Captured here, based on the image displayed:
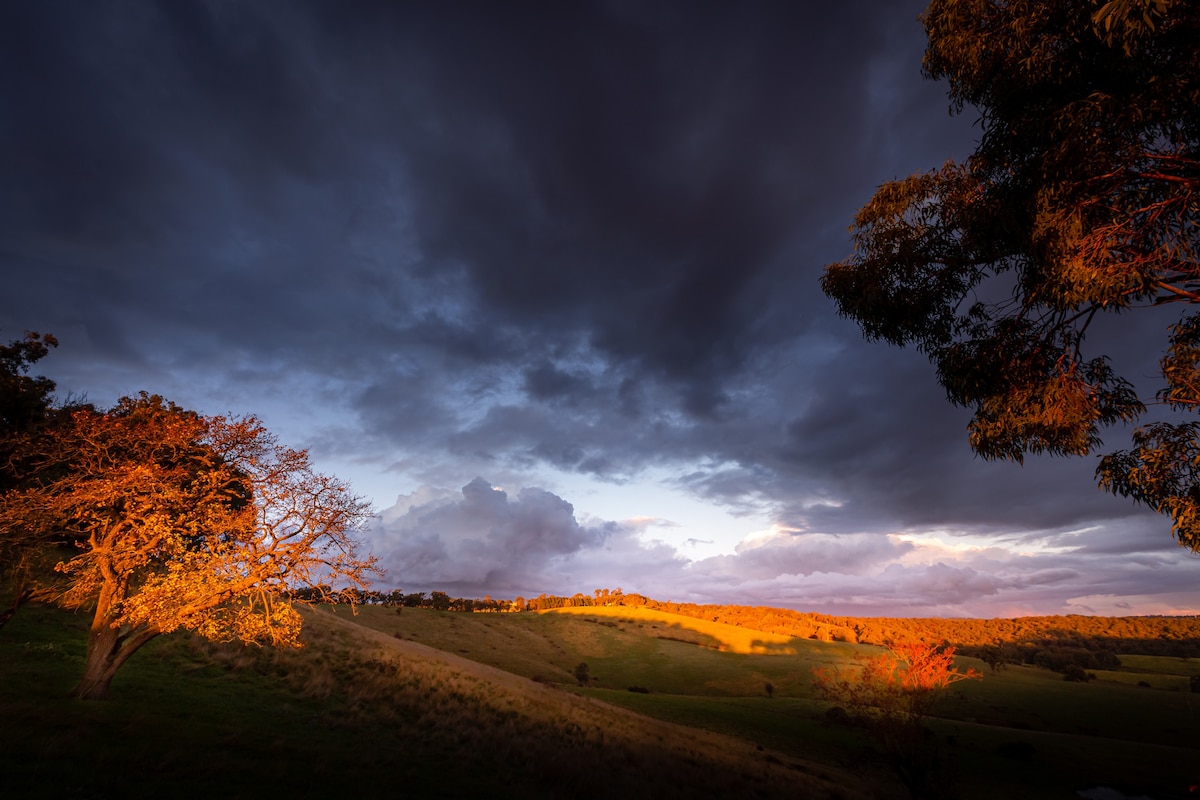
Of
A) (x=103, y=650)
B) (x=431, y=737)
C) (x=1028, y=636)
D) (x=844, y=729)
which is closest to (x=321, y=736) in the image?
(x=431, y=737)

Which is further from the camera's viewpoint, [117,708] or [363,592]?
[363,592]

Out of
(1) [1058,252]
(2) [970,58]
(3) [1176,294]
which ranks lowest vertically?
(3) [1176,294]

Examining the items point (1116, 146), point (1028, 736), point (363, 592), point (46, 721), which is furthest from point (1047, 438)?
point (1028, 736)

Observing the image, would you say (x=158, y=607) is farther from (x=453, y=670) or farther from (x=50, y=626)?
(x=453, y=670)

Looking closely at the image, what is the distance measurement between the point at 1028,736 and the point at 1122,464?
63.5 meters

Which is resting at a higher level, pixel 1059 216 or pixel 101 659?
pixel 1059 216

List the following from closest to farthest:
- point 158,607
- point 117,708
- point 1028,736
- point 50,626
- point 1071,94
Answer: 1. point 1071,94
2. point 158,607
3. point 117,708
4. point 50,626
5. point 1028,736

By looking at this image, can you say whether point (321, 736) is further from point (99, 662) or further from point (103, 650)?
point (103, 650)

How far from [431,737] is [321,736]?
4971 mm

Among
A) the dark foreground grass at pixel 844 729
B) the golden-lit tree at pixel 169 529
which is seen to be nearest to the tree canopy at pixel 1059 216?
the golden-lit tree at pixel 169 529

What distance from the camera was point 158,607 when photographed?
1506cm

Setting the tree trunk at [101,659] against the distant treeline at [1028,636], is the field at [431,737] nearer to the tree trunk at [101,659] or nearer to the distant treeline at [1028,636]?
the tree trunk at [101,659]

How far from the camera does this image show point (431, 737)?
22219 mm

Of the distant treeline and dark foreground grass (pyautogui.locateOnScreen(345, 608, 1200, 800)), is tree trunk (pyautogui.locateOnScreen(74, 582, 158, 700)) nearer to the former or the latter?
dark foreground grass (pyautogui.locateOnScreen(345, 608, 1200, 800))
